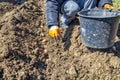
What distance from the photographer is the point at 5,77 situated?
3.18 m

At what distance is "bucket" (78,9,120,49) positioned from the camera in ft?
11.0

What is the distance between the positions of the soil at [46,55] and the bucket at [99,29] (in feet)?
0.61

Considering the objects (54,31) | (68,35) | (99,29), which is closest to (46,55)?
(54,31)

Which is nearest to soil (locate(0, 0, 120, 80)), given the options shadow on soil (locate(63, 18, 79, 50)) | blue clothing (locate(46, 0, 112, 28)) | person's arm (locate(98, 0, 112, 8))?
shadow on soil (locate(63, 18, 79, 50))

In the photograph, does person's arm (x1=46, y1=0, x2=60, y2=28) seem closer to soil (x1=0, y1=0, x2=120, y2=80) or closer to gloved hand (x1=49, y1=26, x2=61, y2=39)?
gloved hand (x1=49, y1=26, x2=61, y2=39)

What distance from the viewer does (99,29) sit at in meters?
3.42

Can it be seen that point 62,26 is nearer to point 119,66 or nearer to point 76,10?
point 76,10

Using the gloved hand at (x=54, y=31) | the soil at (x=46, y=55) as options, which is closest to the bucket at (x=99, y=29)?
the soil at (x=46, y=55)

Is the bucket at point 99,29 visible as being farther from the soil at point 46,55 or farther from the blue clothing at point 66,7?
the blue clothing at point 66,7

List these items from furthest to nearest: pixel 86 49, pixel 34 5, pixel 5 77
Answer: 1. pixel 34 5
2. pixel 86 49
3. pixel 5 77

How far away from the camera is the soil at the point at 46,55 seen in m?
3.35

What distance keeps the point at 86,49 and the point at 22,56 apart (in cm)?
81

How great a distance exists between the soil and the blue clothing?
0.17 meters

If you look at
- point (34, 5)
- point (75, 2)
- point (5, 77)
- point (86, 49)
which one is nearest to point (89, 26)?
point (86, 49)
